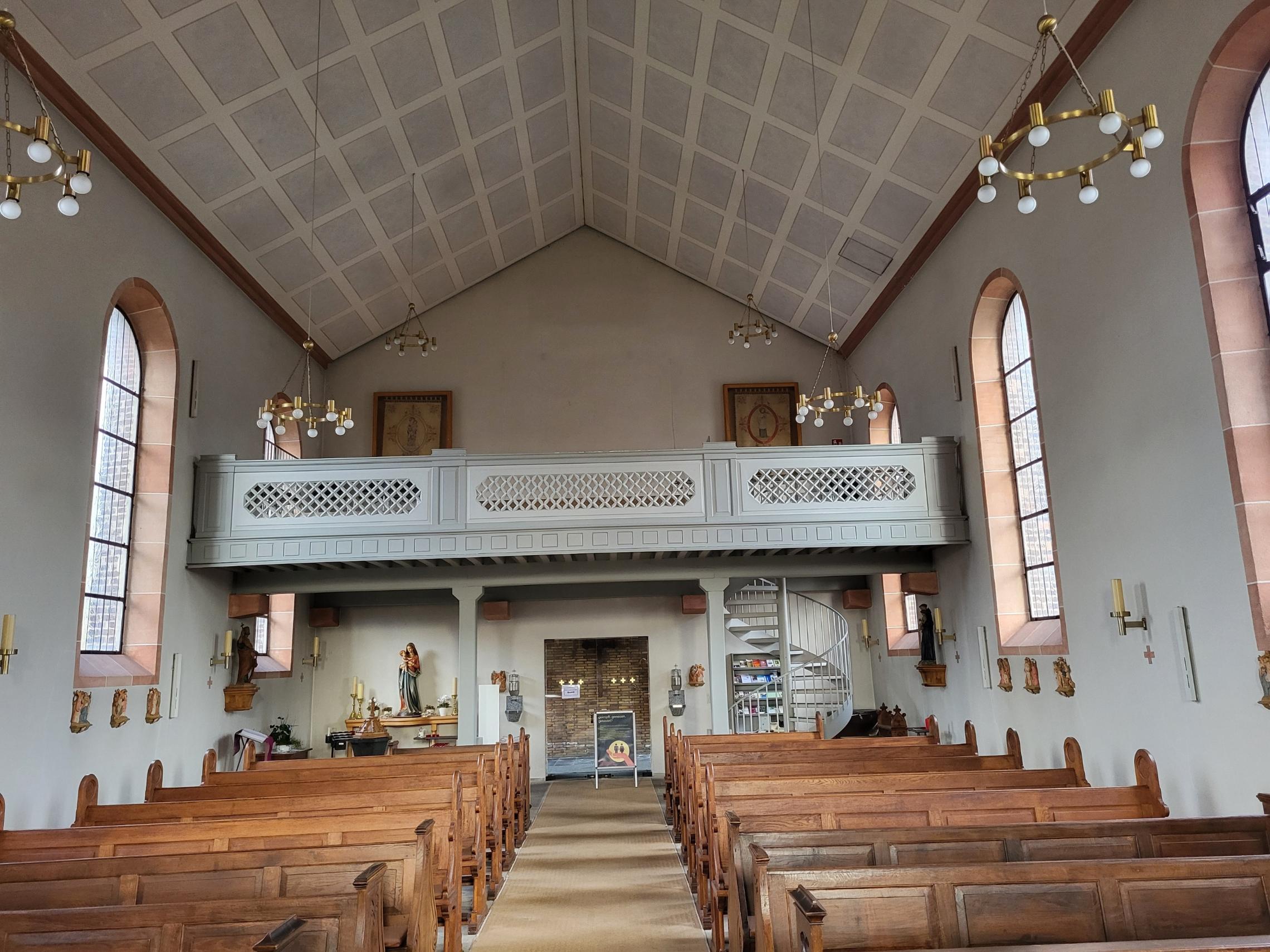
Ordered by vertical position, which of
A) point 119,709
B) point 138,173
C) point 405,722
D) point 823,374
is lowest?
point 405,722

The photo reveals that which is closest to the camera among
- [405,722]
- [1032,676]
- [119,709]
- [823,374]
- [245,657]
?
[119,709]

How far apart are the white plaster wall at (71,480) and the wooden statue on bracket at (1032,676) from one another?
8.45 meters

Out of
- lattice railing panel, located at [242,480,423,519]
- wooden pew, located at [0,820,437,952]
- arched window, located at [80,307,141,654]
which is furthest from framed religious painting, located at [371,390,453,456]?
wooden pew, located at [0,820,437,952]

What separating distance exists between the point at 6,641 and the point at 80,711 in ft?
4.26

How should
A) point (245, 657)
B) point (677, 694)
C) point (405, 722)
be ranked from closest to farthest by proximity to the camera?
point (245, 657)
point (405, 722)
point (677, 694)

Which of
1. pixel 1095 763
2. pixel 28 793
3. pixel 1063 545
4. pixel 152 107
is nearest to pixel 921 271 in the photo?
pixel 1063 545

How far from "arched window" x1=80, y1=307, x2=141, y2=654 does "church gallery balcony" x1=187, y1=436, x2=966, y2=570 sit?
0.86 metres

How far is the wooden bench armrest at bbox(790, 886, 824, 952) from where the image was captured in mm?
3102

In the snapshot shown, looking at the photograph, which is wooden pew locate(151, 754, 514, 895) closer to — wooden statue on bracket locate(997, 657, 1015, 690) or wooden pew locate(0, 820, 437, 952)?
wooden pew locate(0, 820, 437, 952)

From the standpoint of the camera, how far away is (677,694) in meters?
14.8

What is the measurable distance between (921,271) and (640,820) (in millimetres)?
7276

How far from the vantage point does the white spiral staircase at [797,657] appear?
48.1 feet

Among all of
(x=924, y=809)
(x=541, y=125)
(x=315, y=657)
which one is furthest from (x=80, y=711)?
(x=541, y=125)

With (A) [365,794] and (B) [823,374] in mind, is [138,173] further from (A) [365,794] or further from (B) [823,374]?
(B) [823,374]
